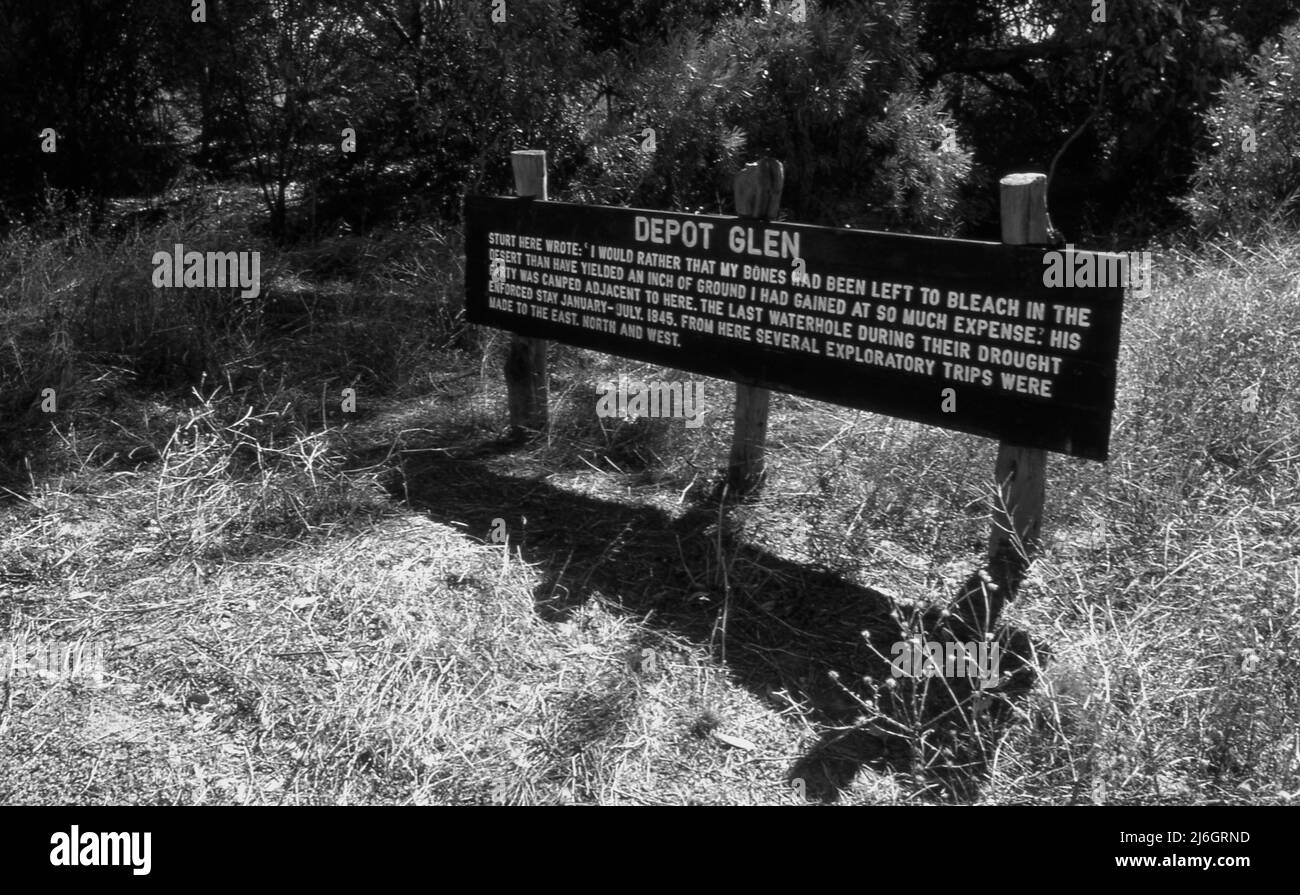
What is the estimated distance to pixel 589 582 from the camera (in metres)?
4.80

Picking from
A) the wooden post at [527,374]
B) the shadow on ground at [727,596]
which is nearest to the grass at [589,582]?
the shadow on ground at [727,596]

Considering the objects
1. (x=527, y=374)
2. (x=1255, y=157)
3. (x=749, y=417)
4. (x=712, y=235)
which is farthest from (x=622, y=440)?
(x=1255, y=157)

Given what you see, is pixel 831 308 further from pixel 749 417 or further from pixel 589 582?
pixel 589 582

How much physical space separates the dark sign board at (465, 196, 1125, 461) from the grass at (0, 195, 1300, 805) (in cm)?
55

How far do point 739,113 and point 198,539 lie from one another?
4.88m

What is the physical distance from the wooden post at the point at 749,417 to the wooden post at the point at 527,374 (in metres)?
1.04

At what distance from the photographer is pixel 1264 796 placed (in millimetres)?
3420

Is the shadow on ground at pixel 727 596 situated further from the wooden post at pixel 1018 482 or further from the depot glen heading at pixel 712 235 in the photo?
the depot glen heading at pixel 712 235

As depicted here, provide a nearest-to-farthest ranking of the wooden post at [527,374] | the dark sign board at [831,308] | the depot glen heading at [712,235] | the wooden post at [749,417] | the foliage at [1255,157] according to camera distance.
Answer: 1. the dark sign board at [831,308]
2. the depot glen heading at [712,235]
3. the wooden post at [749,417]
4. the wooden post at [527,374]
5. the foliage at [1255,157]

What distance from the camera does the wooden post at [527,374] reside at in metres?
6.00

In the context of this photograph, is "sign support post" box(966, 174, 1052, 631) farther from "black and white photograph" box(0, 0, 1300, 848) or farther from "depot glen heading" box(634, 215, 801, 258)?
"depot glen heading" box(634, 215, 801, 258)

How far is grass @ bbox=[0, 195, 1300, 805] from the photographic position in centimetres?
368

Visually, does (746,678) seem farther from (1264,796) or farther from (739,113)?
(739,113)

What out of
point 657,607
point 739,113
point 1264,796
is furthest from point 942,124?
point 1264,796
